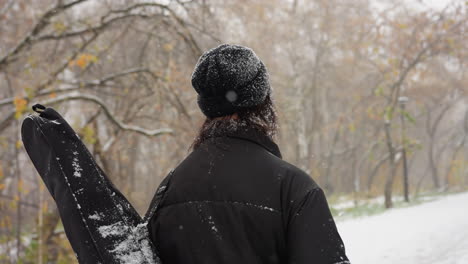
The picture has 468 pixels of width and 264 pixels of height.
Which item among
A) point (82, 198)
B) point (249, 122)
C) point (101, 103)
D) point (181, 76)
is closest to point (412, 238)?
point (101, 103)

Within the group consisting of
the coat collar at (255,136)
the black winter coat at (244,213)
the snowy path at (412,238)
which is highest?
the coat collar at (255,136)

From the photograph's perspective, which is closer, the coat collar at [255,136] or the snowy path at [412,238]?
the coat collar at [255,136]

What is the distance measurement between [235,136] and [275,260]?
419mm

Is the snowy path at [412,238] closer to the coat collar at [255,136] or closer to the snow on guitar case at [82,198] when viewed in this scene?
the coat collar at [255,136]

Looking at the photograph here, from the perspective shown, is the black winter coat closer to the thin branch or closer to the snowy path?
the snowy path

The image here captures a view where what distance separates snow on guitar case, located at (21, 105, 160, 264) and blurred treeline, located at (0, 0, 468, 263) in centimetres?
408

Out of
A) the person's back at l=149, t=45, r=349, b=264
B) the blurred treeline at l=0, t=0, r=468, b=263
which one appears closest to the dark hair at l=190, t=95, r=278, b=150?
the person's back at l=149, t=45, r=349, b=264

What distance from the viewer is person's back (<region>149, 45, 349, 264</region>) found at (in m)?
1.22

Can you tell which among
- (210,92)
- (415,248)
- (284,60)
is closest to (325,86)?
(284,60)

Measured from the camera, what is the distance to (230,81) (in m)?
1.40

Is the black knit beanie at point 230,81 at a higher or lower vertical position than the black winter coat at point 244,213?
higher

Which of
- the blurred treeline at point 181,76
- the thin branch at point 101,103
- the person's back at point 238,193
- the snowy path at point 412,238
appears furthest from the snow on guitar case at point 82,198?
the thin branch at point 101,103

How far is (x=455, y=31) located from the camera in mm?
11969

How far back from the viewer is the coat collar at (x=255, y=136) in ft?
4.54
